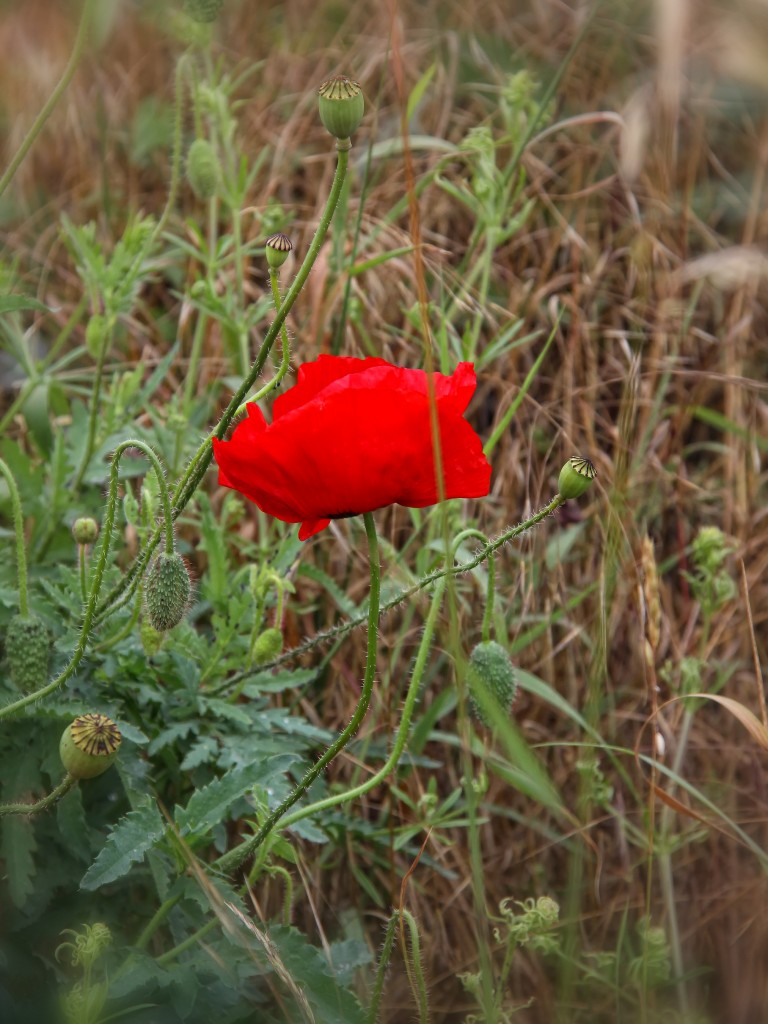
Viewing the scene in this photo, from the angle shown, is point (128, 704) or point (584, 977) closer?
point (128, 704)

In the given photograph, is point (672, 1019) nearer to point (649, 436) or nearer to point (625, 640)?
point (625, 640)

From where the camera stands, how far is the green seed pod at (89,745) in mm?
1225

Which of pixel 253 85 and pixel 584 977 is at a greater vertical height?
pixel 253 85

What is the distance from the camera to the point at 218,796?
4.79 feet

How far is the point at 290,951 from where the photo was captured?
1439 mm

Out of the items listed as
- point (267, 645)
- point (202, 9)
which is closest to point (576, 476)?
point (267, 645)

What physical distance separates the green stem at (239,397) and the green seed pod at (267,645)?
0.20m

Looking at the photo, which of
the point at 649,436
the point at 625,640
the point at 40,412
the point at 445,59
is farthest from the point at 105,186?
the point at 625,640

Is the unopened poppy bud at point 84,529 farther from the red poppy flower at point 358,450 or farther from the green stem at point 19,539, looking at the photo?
the red poppy flower at point 358,450

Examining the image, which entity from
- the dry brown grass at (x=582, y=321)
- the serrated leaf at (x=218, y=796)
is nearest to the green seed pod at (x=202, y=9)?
the dry brown grass at (x=582, y=321)

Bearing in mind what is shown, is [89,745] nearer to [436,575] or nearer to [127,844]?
[127,844]

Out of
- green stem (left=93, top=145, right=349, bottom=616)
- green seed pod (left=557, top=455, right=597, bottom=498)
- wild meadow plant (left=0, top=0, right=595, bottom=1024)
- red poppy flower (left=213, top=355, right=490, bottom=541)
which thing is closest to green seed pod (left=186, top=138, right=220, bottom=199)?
wild meadow plant (left=0, top=0, right=595, bottom=1024)

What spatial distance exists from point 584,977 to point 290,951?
582 millimetres

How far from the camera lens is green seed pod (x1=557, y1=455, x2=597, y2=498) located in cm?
129
